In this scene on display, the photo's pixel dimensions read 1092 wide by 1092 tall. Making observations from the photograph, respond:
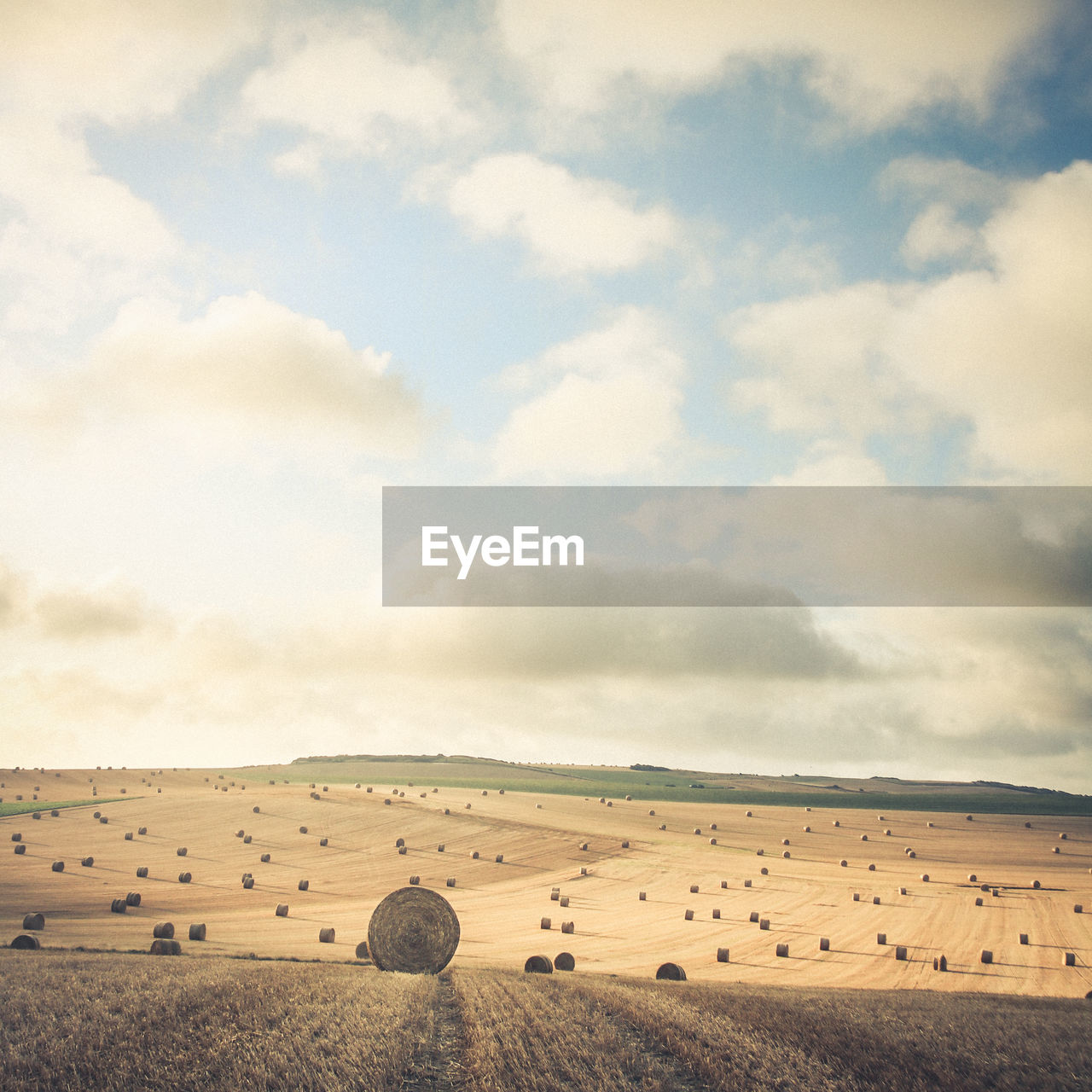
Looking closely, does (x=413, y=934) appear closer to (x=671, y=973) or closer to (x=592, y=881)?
(x=671, y=973)

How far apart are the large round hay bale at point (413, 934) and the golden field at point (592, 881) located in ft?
5.85

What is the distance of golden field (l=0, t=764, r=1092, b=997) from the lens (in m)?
30.1

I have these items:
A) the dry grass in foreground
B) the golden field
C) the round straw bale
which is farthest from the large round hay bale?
the dry grass in foreground

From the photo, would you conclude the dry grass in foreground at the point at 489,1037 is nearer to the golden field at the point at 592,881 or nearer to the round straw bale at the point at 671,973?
the round straw bale at the point at 671,973

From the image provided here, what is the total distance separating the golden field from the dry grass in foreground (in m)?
7.99

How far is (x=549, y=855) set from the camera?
5753 cm

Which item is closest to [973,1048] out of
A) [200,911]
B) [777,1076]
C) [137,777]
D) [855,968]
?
[777,1076]

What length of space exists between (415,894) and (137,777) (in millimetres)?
96524

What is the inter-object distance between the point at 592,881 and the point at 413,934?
83.9 feet

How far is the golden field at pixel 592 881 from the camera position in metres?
30.1

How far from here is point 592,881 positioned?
4984 cm

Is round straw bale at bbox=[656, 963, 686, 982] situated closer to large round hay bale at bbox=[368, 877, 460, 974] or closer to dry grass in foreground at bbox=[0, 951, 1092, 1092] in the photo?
dry grass in foreground at bbox=[0, 951, 1092, 1092]

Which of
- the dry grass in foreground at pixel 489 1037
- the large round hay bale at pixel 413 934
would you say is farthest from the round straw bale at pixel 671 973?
the large round hay bale at pixel 413 934

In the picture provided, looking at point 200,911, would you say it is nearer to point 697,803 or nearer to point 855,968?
point 855,968
